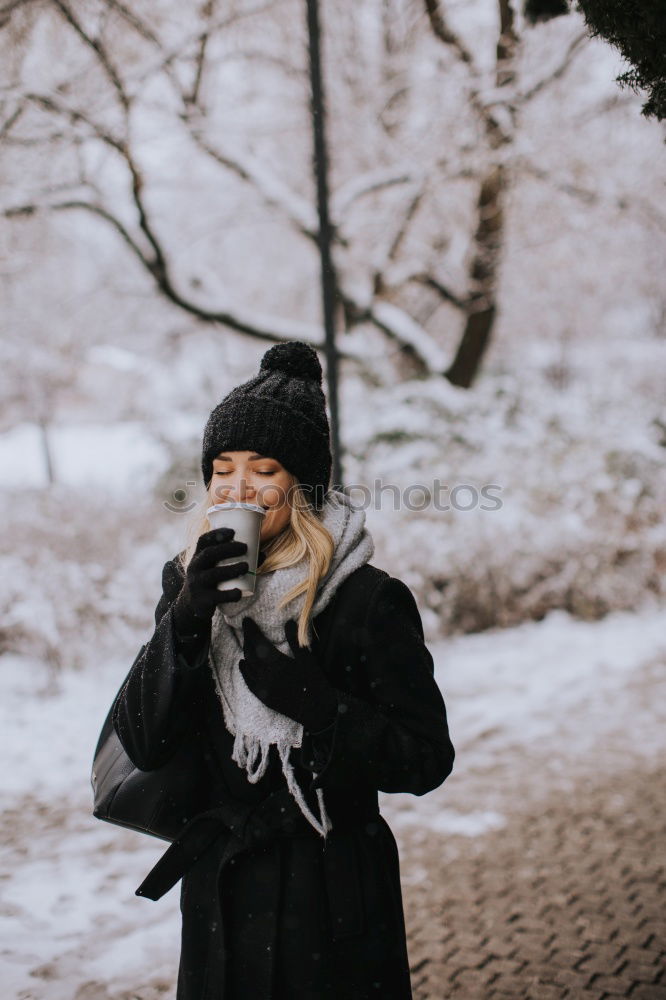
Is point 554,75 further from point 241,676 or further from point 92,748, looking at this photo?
point 241,676

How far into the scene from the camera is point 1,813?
206 inches

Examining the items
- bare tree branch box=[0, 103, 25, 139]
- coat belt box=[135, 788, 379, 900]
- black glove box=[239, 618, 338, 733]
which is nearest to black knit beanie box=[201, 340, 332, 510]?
black glove box=[239, 618, 338, 733]

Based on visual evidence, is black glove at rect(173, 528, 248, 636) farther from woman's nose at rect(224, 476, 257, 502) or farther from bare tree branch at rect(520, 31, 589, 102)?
bare tree branch at rect(520, 31, 589, 102)

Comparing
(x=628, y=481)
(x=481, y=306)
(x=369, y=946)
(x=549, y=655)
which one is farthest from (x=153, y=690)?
(x=481, y=306)

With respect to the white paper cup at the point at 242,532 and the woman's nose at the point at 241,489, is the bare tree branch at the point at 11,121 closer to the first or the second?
the woman's nose at the point at 241,489

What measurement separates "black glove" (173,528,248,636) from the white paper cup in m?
0.02

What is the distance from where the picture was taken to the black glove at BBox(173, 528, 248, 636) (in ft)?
5.63

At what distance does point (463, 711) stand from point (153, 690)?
5434 mm

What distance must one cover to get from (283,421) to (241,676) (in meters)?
0.58

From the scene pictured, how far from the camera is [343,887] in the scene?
1931mm

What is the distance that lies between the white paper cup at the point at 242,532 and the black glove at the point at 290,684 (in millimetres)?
163

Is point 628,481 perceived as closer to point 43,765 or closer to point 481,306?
point 481,306

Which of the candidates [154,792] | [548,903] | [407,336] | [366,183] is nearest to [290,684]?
[154,792]

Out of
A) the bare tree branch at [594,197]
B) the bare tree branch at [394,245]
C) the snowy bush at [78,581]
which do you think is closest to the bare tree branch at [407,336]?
the bare tree branch at [394,245]
